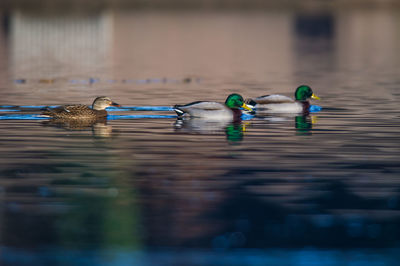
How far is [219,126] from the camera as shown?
26.4 m

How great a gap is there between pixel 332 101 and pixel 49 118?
9.83 meters

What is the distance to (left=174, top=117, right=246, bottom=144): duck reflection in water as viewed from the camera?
972 inches

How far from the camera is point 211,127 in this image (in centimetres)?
2612

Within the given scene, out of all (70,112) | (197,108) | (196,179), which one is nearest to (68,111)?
(70,112)

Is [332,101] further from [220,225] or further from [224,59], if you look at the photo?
[224,59]

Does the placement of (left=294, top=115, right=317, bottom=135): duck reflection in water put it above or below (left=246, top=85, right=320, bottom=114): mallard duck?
below

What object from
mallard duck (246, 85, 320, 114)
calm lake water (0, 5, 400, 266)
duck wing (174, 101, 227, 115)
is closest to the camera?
calm lake water (0, 5, 400, 266)

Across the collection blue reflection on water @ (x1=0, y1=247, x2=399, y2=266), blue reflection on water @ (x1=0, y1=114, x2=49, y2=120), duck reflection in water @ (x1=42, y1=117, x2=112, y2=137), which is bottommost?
blue reflection on water @ (x1=0, y1=247, x2=399, y2=266)

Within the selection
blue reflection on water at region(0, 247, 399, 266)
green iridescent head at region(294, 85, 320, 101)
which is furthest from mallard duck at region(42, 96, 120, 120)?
blue reflection on water at region(0, 247, 399, 266)

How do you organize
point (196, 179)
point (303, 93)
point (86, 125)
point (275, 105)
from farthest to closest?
point (303, 93) → point (275, 105) → point (86, 125) → point (196, 179)

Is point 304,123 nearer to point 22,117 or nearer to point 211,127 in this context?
point 211,127

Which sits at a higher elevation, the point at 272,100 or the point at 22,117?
the point at 272,100

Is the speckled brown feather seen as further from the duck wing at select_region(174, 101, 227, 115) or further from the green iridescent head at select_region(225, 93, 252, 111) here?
the green iridescent head at select_region(225, 93, 252, 111)

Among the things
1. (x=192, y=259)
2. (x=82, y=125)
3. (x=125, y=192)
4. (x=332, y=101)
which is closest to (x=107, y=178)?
(x=125, y=192)
